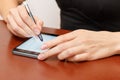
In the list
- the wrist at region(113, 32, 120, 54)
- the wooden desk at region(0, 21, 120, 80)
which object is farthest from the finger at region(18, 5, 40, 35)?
the wrist at region(113, 32, 120, 54)

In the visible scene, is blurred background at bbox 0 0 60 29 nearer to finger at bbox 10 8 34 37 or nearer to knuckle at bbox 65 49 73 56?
finger at bbox 10 8 34 37

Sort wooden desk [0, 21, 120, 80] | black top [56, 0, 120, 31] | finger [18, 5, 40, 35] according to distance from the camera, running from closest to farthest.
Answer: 1. wooden desk [0, 21, 120, 80]
2. finger [18, 5, 40, 35]
3. black top [56, 0, 120, 31]

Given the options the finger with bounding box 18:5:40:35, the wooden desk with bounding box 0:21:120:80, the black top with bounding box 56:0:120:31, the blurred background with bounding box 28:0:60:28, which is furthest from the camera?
the blurred background with bounding box 28:0:60:28

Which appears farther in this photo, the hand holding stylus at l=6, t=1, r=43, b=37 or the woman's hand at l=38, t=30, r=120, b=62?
the hand holding stylus at l=6, t=1, r=43, b=37

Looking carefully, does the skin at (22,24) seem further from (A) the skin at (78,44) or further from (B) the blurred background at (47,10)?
(B) the blurred background at (47,10)

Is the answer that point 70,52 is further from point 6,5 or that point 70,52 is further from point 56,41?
point 6,5

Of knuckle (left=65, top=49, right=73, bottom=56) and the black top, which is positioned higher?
knuckle (left=65, top=49, right=73, bottom=56)

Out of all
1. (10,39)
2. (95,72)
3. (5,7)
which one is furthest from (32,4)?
(95,72)

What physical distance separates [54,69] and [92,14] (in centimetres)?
41

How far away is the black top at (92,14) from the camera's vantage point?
0.91 metres

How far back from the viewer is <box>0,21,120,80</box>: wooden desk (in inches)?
22.6

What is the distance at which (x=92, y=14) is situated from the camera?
0.95 meters

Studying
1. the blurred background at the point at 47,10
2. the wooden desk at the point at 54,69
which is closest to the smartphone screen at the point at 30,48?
the wooden desk at the point at 54,69

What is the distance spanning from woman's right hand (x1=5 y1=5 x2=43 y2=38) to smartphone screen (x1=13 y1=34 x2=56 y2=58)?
0.10 ft
